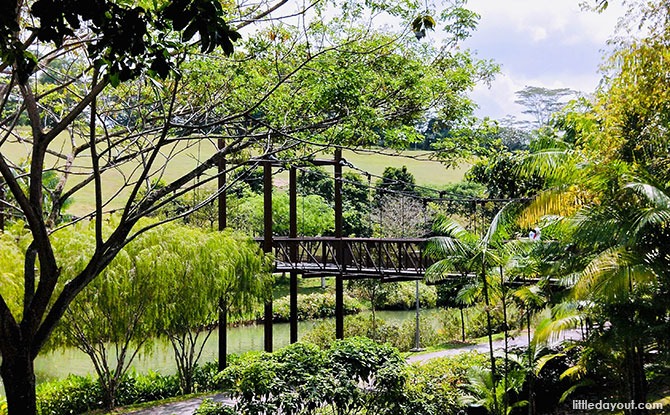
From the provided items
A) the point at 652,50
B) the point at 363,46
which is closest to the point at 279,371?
the point at 363,46

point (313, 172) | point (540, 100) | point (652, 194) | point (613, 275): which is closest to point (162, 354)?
point (313, 172)

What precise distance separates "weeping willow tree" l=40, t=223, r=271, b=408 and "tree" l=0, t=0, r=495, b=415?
1.15 m

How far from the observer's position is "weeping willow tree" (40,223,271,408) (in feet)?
32.5

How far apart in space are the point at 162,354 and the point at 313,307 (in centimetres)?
674

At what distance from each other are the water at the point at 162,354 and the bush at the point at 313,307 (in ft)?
1.64

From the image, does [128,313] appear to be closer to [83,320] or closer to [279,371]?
[83,320]

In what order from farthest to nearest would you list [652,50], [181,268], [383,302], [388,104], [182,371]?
[383,302] → [182,371] → [181,268] → [388,104] → [652,50]

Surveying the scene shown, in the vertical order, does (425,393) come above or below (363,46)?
below

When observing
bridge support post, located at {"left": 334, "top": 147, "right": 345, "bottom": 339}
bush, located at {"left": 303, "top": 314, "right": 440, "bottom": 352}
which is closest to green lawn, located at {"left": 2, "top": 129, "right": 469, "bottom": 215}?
bush, located at {"left": 303, "top": 314, "right": 440, "bottom": 352}

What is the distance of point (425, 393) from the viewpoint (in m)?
7.44

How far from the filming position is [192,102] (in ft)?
22.7

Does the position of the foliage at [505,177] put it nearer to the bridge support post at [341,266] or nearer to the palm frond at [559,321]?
the bridge support post at [341,266]

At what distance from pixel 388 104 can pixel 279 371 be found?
9.79 ft

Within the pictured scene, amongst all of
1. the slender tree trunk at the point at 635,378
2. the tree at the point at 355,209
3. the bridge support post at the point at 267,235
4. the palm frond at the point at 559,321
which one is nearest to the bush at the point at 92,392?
the bridge support post at the point at 267,235
